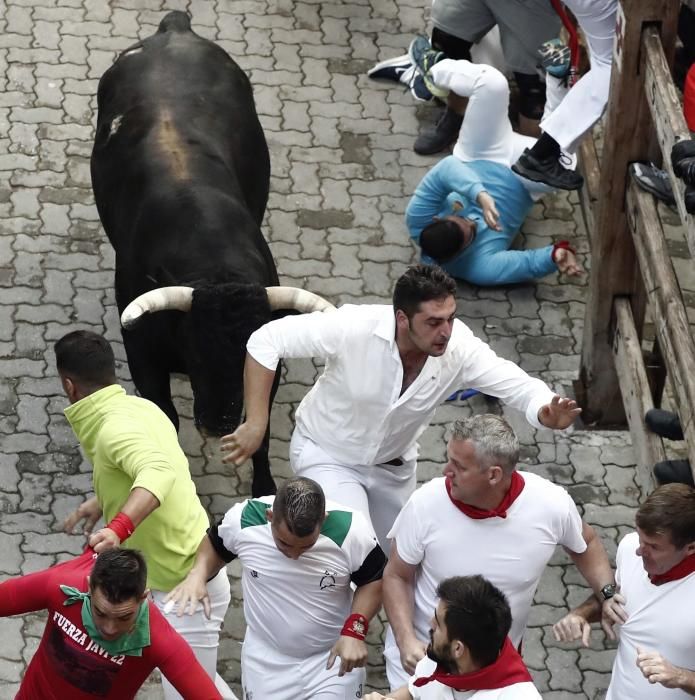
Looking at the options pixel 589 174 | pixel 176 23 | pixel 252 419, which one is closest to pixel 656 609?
pixel 252 419

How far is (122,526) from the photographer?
16.6 ft

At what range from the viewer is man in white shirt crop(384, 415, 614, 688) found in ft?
16.5

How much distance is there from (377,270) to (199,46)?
5.68 ft

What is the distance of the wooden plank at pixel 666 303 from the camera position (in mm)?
6129

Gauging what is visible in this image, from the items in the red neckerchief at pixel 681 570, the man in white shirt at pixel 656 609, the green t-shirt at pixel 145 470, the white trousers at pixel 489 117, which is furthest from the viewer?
the white trousers at pixel 489 117

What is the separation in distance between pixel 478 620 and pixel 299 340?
6.55 feet

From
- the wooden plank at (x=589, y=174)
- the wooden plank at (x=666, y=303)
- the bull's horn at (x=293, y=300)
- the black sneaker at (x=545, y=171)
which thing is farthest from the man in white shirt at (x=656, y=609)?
the wooden plank at (x=589, y=174)

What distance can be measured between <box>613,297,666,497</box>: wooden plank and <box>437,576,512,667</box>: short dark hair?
2646 mm

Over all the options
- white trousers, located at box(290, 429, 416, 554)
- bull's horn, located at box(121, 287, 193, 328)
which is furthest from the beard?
bull's horn, located at box(121, 287, 193, 328)

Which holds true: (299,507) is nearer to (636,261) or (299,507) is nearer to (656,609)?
(656,609)

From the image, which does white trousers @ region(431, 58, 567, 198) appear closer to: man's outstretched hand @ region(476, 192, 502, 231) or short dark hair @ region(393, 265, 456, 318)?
man's outstretched hand @ region(476, 192, 502, 231)

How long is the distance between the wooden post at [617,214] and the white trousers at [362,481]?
1877 millimetres

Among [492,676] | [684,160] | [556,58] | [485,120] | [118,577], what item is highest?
[556,58]

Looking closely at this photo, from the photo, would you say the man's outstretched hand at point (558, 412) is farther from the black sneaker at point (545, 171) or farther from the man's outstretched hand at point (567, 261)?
the black sneaker at point (545, 171)
